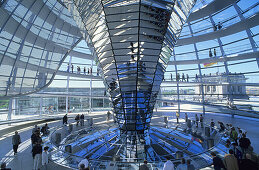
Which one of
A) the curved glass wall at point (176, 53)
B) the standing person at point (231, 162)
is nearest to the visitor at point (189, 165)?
the standing person at point (231, 162)

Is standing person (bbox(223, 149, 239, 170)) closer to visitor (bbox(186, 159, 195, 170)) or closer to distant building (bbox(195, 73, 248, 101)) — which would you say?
visitor (bbox(186, 159, 195, 170))

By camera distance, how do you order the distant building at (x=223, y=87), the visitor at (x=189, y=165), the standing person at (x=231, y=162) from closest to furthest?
the standing person at (x=231, y=162)
the visitor at (x=189, y=165)
the distant building at (x=223, y=87)

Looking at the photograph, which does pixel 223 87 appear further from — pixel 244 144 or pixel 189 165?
pixel 189 165

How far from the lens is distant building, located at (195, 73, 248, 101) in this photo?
21.1 metres

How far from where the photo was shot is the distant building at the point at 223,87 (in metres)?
21.1

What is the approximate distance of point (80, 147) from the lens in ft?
31.9

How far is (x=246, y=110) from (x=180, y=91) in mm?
10087

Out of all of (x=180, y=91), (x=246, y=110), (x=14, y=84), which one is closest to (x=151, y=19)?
(x=14, y=84)

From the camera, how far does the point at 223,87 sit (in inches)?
925

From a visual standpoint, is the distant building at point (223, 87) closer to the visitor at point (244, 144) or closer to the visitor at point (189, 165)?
the visitor at point (244, 144)

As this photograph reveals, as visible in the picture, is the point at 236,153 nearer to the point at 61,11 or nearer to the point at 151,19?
the point at 151,19

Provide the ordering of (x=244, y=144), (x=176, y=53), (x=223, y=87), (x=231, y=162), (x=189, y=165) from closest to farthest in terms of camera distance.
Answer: (x=231, y=162), (x=189, y=165), (x=244, y=144), (x=223, y=87), (x=176, y=53)

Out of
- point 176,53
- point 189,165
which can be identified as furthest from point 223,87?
point 189,165

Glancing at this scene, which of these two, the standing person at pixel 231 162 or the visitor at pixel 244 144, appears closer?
the standing person at pixel 231 162
